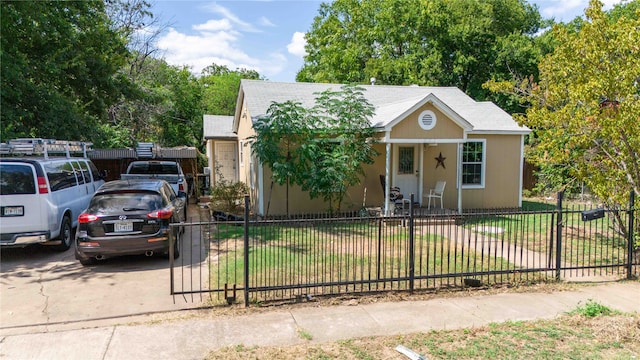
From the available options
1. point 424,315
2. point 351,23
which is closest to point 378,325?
point 424,315

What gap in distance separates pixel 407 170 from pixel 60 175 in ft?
33.3

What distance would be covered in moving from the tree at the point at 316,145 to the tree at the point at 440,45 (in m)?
15.3

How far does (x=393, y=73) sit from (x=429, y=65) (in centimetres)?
251

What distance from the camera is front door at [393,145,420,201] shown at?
14.2m

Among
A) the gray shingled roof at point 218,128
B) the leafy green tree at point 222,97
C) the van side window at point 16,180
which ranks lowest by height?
the van side window at point 16,180

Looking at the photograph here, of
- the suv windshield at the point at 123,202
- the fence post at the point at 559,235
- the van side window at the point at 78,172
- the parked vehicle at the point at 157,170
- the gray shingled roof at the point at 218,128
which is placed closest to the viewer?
the fence post at the point at 559,235

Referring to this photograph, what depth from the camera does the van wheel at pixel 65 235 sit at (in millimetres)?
8708

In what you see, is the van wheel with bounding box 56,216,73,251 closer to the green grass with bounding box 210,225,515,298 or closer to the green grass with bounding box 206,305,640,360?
the green grass with bounding box 210,225,515,298

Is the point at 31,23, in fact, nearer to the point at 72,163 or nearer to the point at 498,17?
the point at 72,163

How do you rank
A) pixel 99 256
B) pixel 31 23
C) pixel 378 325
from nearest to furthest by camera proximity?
pixel 378 325 < pixel 99 256 < pixel 31 23

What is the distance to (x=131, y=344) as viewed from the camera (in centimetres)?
466

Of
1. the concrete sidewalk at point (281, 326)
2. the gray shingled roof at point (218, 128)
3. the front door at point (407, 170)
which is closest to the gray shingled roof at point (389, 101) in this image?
the front door at point (407, 170)

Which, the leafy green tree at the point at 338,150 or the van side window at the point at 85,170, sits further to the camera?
the leafy green tree at the point at 338,150

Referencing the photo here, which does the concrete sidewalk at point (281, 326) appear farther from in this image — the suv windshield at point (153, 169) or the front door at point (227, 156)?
the front door at point (227, 156)
